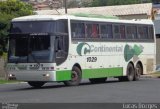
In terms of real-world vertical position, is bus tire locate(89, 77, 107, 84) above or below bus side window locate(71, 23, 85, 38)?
below

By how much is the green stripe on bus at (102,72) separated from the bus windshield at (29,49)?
10.3 ft

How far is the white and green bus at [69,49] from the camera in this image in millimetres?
27328

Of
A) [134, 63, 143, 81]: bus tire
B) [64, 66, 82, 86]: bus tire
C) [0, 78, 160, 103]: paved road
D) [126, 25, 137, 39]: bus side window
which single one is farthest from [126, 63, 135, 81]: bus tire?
[0, 78, 160, 103]: paved road

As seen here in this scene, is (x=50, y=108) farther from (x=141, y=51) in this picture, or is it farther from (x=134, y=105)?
(x=141, y=51)

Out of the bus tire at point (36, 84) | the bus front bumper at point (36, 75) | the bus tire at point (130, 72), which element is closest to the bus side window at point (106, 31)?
the bus tire at point (130, 72)

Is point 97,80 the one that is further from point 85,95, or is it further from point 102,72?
point 85,95

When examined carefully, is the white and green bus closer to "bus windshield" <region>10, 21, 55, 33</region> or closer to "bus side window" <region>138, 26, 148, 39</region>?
"bus windshield" <region>10, 21, 55, 33</region>

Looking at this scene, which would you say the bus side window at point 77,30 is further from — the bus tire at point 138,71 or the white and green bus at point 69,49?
the bus tire at point 138,71

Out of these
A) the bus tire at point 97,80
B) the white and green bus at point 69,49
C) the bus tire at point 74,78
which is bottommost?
the bus tire at point 97,80

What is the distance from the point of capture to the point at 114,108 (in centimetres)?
1178

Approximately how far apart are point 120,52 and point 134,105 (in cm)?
2164

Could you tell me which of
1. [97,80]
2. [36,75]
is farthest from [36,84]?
[97,80]

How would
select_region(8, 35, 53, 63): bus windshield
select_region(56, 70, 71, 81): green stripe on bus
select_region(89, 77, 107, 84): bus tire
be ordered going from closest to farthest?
select_region(8, 35, 53, 63): bus windshield → select_region(56, 70, 71, 81): green stripe on bus → select_region(89, 77, 107, 84): bus tire

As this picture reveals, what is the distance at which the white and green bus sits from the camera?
2733 cm
